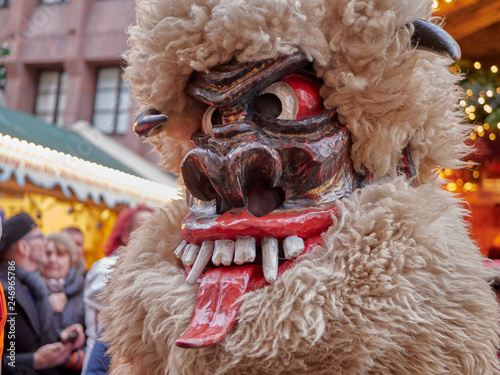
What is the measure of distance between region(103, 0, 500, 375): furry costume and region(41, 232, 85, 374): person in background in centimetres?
188

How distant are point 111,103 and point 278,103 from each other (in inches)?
377

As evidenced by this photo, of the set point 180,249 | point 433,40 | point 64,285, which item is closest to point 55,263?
point 64,285

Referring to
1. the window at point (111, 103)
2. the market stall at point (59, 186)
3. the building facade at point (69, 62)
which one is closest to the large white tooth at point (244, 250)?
the market stall at point (59, 186)

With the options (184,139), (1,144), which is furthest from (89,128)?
(184,139)

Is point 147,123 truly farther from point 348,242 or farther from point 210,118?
point 348,242

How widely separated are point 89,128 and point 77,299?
702 centimetres

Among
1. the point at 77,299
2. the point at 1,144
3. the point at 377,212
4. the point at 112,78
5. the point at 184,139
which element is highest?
the point at 112,78

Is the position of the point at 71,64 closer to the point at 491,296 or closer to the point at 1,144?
the point at 1,144

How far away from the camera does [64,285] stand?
3115 mm

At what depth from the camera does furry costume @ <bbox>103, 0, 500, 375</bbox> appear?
2.91ft

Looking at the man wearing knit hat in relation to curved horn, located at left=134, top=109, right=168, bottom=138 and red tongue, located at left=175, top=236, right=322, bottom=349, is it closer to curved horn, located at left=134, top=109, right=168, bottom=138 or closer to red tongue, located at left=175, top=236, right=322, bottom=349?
curved horn, located at left=134, top=109, right=168, bottom=138

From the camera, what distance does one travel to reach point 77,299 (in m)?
3.14

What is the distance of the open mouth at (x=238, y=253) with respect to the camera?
37.8 inches

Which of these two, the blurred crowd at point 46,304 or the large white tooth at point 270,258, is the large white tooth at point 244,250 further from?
the blurred crowd at point 46,304
